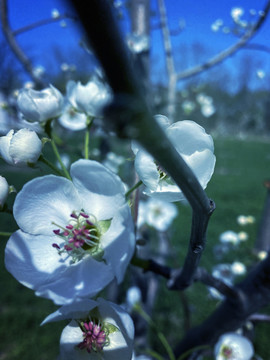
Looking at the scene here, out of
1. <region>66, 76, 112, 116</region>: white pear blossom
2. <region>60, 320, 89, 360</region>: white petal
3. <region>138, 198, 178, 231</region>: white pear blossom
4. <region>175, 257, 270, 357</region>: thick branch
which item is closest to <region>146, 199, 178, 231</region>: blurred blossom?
<region>138, 198, 178, 231</region>: white pear blossom

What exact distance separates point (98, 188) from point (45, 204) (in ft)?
0.36

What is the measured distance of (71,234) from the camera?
555 millimetres

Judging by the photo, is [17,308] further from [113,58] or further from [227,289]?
[113,58]

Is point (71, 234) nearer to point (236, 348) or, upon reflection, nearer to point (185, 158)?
point (185, 158)

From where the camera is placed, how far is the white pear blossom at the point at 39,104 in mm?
605

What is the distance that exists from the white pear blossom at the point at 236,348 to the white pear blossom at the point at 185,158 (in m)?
0.95

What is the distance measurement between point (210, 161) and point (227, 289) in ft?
1.32

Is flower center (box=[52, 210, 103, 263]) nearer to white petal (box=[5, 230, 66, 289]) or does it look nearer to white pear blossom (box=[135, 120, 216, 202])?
white petal (box=[5, 230, 66, 289])

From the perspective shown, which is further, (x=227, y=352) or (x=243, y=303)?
(x=227, y=352)

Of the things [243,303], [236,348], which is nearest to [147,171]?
[243,303]

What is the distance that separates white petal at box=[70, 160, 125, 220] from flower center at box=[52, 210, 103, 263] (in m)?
0.03

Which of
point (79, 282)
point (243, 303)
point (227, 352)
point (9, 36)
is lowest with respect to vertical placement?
point (227, 352)

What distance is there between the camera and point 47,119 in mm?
646

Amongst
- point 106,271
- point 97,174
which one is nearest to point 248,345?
point 106,271
